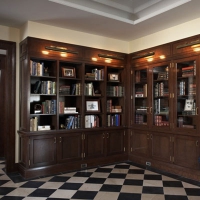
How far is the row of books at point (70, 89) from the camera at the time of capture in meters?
4.37

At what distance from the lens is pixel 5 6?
3334mm

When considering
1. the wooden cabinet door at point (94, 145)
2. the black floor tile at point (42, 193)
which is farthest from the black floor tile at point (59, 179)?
the wooden cabinet door at point (94, 145)

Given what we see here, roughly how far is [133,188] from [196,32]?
289 cm

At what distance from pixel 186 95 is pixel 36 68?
9.34 ft

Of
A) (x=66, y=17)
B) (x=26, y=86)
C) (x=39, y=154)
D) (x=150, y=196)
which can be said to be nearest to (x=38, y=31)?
(x=66, y=17)

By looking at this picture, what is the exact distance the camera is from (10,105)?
4.23 meters

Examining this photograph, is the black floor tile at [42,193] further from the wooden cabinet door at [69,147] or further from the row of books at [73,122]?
the row of books at [73,122]

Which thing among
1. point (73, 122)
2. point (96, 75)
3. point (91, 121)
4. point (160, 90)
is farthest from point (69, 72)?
point (160, 90)

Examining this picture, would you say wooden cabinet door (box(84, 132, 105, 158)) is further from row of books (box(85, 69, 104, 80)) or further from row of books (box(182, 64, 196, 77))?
row of books (box(182, 64, 196, 77))

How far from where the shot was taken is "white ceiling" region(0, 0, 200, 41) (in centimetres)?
335

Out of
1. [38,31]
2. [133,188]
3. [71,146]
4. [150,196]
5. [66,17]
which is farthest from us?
[71,146]

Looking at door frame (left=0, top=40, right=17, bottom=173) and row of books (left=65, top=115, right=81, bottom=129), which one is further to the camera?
row of books (left=65, top=115, right=81, bottom=129)

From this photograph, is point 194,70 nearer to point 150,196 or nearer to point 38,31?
point 150,196

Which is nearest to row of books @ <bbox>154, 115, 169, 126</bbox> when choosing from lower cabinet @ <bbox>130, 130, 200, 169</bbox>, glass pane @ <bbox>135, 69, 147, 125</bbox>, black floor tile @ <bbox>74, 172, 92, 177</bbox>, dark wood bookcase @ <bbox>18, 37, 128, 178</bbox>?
lower cabinet @ <bbox>130, 130, 200, 169</bbox>
